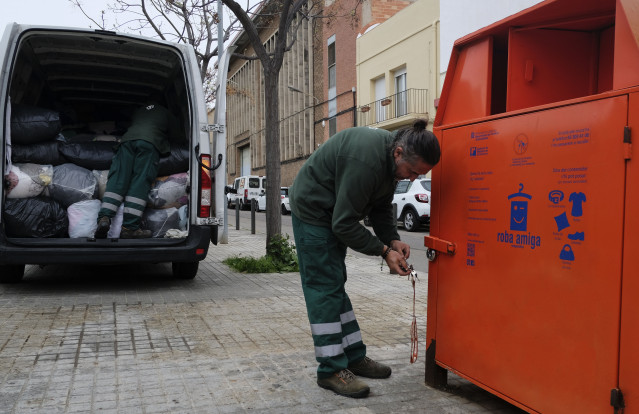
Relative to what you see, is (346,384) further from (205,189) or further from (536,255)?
(205,189)

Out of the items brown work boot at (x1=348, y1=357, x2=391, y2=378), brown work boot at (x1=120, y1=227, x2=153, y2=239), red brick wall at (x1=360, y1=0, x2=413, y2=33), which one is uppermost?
red brick wall at (x1=360, y1=0, x2=413, y2=33)

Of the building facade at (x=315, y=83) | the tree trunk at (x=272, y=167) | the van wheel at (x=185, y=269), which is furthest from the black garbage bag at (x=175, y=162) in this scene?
the building facade at (x=315, y=83)

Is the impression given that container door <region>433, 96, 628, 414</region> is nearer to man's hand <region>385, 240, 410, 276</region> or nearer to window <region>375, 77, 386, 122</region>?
man's hand <region>385, 240, 410, 276</region>

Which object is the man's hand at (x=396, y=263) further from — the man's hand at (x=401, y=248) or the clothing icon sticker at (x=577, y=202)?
the clothing icon sticker at (x=577, y=202)

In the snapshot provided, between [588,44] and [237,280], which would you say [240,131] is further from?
[588,44]

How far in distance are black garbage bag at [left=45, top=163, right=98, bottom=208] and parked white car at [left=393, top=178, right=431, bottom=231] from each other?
32.9 ft

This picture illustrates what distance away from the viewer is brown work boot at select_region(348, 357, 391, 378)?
347 centimetres

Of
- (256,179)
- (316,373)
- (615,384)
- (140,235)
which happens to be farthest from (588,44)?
(256,179)

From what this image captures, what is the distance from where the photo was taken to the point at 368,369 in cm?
347

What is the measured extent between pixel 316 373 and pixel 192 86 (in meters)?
3.63

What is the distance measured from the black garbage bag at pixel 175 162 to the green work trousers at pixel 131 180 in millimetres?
198

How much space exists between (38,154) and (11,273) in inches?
51.4

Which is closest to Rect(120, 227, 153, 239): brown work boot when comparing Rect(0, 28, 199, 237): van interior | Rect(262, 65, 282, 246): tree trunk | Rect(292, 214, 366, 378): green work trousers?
Rect(0, 28, 199, 237): van interior

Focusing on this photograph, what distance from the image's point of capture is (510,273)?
2770 millimetres
